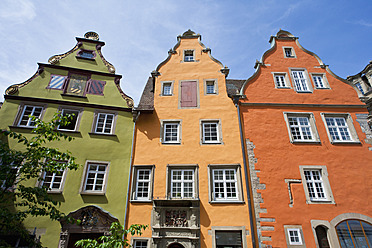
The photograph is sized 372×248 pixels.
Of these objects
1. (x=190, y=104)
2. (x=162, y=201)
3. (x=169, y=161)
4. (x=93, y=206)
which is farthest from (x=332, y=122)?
(x=93, y=206)

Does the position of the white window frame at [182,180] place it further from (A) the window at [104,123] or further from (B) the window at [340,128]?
(B) the window at [340,128]

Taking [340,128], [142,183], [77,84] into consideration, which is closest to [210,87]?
[142,183]

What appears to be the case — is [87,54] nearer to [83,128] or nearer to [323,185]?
[83,128]

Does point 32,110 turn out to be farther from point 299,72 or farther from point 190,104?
point 299,72

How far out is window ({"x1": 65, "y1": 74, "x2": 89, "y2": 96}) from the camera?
43.7ft

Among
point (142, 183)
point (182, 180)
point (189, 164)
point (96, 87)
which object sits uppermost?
point (96, 87)

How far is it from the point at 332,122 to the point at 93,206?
13.4 m

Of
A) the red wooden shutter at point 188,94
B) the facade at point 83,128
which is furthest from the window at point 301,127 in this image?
the facade at point 83,128

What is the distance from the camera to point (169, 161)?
472 inches

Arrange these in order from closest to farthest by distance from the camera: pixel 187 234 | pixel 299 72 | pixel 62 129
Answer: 1. pixel 187 234
2. pixel 62 129
3. pixel 299 72

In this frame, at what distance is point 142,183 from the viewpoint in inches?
459

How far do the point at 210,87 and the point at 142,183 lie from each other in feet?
23.2

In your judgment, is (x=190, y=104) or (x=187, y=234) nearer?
(x=187, y=234)

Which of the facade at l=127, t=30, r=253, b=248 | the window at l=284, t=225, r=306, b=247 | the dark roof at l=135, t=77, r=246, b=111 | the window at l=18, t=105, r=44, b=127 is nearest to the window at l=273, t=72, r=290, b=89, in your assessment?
the dark roof at l=135, t=77, r=246, b=111
